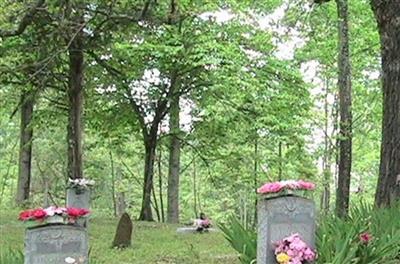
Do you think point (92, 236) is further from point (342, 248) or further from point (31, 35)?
point (342, 248)

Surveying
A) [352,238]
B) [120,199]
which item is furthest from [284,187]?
[120,199]

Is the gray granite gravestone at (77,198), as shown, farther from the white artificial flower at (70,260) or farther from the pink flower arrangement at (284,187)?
the white artificial flower at (70,260)

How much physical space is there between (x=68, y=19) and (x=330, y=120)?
14.8 meters

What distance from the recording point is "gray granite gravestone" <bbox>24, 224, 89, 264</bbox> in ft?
15.5

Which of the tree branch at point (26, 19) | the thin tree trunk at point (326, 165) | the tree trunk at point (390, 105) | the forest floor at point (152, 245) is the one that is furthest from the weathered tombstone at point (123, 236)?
the thin tree trunk at point (326, 165)

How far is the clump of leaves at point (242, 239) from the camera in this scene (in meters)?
5.49

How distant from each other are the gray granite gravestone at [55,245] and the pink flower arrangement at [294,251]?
161 centimetres

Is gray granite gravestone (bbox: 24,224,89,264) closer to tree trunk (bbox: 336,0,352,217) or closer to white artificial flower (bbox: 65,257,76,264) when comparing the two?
white artificial flower (bbox: 65,257,76,264)

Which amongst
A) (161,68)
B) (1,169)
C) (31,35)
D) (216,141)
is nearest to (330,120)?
(216,141)

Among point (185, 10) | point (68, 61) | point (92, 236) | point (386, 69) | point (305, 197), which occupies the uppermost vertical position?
point (185, 10)

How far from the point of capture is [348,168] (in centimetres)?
1277

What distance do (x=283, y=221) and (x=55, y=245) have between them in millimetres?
1943

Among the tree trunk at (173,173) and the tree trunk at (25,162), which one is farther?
the tree trunk at (25,162)

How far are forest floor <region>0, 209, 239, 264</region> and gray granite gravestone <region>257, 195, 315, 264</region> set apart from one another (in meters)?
1.97
